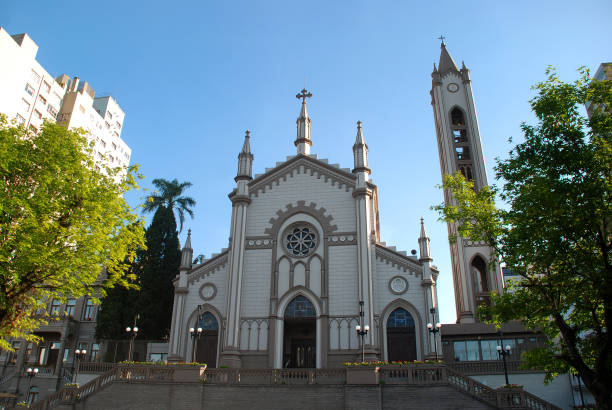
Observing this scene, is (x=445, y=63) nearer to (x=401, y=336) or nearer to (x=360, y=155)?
(x=360, y=155)

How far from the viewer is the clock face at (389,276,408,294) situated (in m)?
30.5

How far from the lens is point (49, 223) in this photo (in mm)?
19047

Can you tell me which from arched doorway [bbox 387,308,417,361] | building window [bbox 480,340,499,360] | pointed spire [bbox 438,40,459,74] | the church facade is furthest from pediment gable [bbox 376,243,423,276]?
pointed spire [bbox 438,40,459,74]

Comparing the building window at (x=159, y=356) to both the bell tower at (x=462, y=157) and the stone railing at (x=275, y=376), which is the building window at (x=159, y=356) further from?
the bell tower at (x=462, y=157)

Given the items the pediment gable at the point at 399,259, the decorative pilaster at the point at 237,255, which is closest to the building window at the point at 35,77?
the decorative pilaster at the point at 237,255

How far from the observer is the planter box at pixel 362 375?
21841 millimetres

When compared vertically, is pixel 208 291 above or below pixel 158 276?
below

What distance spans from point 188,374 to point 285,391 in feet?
17.6

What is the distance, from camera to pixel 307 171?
116ft

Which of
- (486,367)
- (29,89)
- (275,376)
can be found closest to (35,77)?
(29,89)

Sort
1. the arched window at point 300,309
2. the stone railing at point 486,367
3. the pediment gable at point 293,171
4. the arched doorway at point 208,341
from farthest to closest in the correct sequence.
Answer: the pediment gable at point 293,171 < the arched doorway at point 208,341 < the arched window at point 300,309 < the stone railing at point 486,367

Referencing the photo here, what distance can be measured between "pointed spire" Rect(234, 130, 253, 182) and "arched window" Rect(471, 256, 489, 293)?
63.8 feet

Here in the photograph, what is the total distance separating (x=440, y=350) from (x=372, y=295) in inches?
208

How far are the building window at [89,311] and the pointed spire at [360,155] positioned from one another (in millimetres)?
25502
